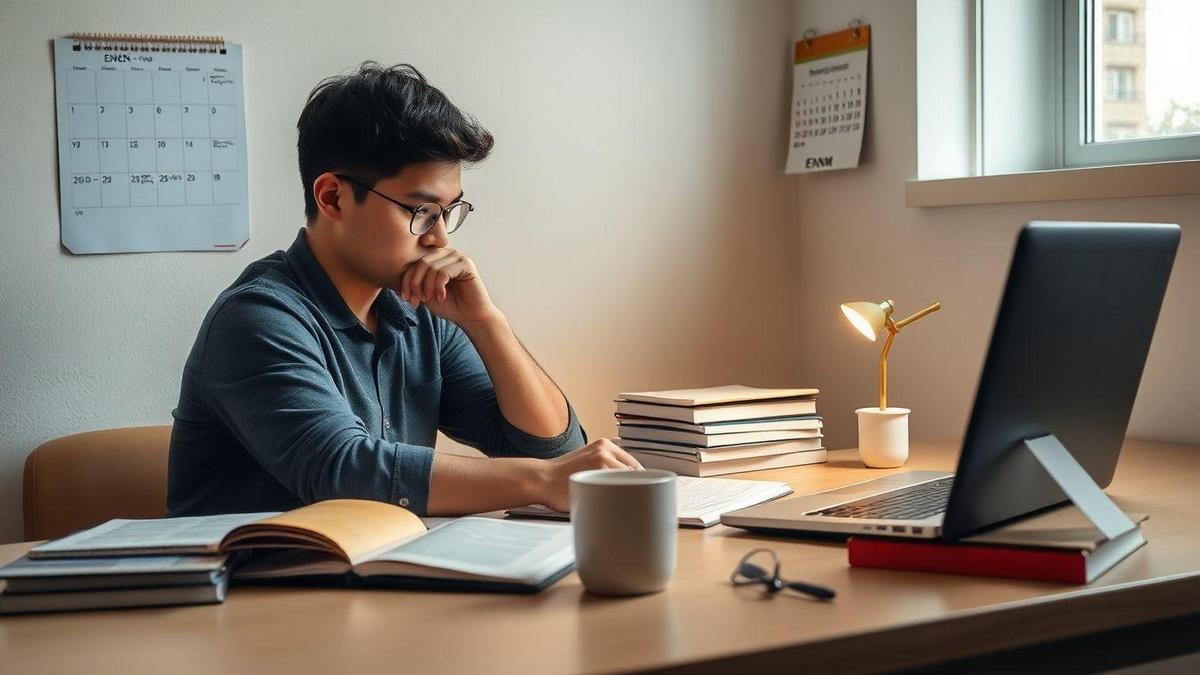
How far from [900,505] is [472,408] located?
841mm

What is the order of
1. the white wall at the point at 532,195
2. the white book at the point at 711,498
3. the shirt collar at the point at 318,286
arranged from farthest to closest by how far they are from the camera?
the white wall at the point at 532,195 → the shirt collar at the point at 318,286 → the white book at the point at 711,498

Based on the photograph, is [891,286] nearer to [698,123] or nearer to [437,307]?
[698,123]

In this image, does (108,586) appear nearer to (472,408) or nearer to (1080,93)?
Result: (472,408)

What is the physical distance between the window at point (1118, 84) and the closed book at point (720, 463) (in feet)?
2.83

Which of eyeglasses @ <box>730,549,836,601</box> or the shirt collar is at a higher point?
the shirt collar

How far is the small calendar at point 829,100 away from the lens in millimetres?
2443

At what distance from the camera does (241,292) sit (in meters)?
1.58

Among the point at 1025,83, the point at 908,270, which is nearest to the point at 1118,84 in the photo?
the point at 1025,83

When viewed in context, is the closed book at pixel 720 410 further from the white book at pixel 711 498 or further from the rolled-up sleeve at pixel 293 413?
the rolled-up sleeve at pixel 293 413

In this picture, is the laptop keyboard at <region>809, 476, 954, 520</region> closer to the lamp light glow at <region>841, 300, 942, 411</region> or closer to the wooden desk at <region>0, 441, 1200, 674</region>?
the wooden desk at <region>0, 441, 1200, 674</region>

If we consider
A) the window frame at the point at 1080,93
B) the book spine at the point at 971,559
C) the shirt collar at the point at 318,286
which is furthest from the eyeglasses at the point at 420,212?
the window frame at the point at 1080,93

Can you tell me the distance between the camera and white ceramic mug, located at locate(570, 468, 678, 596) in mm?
1014

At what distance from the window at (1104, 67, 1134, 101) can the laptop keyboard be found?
103 centimetres

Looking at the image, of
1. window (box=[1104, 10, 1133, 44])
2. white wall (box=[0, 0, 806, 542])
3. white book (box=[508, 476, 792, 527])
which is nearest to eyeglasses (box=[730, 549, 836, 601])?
white book (box=[508, 476, 792, 527])
